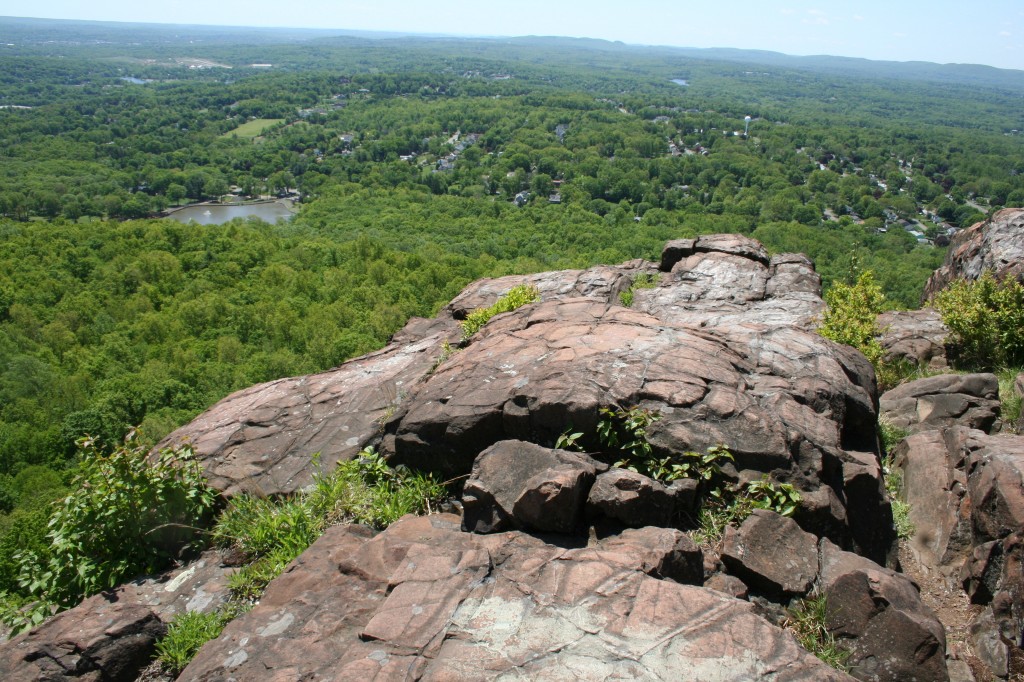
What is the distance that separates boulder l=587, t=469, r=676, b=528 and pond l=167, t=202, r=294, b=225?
318 feet

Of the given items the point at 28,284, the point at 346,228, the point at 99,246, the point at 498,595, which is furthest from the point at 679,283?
the point at 346,228

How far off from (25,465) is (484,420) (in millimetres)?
36702

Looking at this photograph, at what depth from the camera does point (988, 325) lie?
38.8 ft

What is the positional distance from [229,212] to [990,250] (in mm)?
106218

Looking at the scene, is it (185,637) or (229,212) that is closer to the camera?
(185,637)

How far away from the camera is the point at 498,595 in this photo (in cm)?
503

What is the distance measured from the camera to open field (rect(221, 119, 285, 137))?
15330 centimetres

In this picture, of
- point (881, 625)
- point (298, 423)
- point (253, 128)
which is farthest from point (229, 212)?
point (881, 625)

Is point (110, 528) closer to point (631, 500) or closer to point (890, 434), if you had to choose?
point (631, 500)

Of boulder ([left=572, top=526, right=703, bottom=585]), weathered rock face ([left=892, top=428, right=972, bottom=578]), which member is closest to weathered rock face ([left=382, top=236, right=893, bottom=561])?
weathered rock face ([left=892, top=428, right=972, bottom=578])

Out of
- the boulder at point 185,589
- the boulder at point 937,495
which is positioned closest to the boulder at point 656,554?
the boulder at point 937,495

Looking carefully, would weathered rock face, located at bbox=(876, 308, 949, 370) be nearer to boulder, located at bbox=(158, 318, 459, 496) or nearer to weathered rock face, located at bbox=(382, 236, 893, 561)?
weathered rock face, located at bbox=(382, 236, 893, 561)

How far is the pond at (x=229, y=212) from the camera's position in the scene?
319 ft

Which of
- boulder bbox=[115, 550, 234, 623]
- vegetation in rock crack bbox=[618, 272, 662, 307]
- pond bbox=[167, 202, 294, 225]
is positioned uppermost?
vegetation in rock crack bbox=[618, 272, 662, 307]
